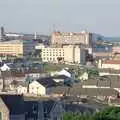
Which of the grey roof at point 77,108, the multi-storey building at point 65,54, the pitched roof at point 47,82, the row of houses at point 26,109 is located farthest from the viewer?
the multi-storey building at point 65,54

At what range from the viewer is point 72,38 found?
168 m

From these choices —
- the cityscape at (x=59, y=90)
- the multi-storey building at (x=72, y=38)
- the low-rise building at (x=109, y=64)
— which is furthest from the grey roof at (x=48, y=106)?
the multi-storey building at (x=72, y=38)

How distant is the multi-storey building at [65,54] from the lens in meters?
115

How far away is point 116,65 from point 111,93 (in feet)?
144

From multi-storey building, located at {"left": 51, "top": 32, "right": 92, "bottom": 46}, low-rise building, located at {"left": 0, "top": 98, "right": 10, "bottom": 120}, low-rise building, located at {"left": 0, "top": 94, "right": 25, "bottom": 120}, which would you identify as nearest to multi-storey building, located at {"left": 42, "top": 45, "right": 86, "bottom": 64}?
multi-storey building, located at {"left": 51, "top": 32, "right": 92, "bottom": 46}

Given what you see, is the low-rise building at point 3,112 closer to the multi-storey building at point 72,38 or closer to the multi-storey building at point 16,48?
the multi-storey building at point 16,48

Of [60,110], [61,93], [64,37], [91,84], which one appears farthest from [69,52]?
[60,110]

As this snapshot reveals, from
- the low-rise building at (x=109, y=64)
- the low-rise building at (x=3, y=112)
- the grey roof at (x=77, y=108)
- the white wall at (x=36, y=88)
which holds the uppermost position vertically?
the low-rise building at (x=3, y=112)

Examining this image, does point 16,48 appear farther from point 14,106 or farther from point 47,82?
point 14,106

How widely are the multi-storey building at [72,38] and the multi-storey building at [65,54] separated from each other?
38.6m

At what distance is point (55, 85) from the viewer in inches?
2201

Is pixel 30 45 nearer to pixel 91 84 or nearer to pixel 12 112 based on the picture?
pixel 91 84

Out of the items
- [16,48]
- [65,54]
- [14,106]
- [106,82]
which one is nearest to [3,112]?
[14,106]

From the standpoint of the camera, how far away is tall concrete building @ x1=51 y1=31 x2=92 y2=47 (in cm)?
16175
